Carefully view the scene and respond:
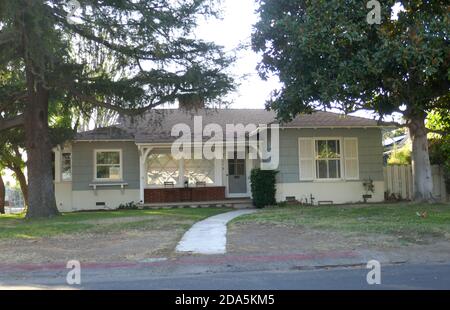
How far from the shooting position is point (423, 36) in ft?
45.1

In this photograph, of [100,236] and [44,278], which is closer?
[44,278]

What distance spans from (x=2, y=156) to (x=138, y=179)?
26.0ft

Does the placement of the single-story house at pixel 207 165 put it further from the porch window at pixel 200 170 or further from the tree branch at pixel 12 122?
the tree branch at pixel 12 122

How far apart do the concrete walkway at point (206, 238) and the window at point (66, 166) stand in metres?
10.5

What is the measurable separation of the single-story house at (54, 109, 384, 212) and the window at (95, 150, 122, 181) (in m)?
0.05

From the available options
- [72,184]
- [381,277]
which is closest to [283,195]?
[72,184]

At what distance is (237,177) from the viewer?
2544cm

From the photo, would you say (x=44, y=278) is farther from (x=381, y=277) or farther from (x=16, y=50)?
(x=16, y=50)

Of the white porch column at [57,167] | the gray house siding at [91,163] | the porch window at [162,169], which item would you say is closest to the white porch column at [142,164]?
the gray house siding at [91,163]

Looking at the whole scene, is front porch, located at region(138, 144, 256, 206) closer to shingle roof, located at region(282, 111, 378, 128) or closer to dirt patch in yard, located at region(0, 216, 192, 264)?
shingle roof, located at region(282, 111, 378, 128)

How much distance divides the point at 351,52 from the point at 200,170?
39.2 ft

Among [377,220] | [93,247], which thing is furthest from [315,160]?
[93,247]

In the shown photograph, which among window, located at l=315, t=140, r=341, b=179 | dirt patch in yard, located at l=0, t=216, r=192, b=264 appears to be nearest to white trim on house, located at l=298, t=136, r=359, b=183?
window, located at l=315, t=140, r=341, b=179

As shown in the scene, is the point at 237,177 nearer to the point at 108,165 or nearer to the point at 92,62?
the point at 108,165
